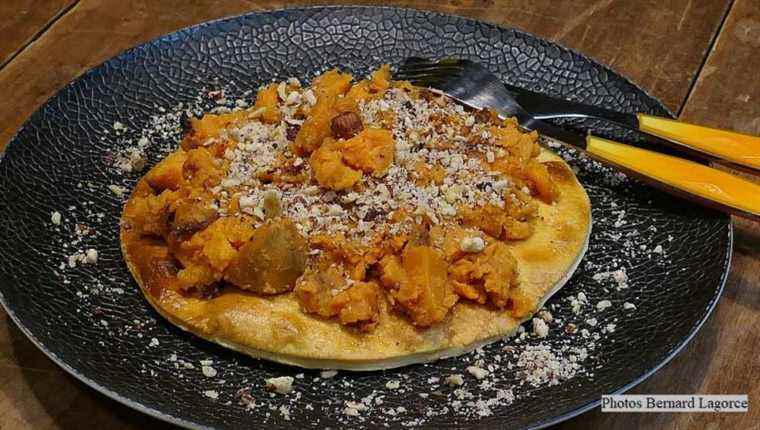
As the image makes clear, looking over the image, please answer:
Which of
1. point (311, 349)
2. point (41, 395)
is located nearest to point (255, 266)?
point (311, 349)

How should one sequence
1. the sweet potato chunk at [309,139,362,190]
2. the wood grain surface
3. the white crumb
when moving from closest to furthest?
1. the white crumb
2. the sweet potato chunk at [309,139,362,190]
3. the wood grain surface

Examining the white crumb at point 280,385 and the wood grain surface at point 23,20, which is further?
the wood grain surface at point 23,20

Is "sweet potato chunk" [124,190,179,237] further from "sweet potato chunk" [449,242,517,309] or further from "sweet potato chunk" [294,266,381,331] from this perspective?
"sweet potato chunk" [449,242,517,309]

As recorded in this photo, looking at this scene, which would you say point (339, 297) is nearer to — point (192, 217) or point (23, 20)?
point (192, 217)

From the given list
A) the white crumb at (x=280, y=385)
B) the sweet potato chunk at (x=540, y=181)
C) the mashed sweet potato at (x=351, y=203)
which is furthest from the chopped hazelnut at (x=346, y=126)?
the white crumb at (x=280, y=385)

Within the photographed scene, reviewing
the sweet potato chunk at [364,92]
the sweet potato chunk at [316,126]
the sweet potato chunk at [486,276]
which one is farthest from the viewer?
the sweet potato chunk at [364,92]

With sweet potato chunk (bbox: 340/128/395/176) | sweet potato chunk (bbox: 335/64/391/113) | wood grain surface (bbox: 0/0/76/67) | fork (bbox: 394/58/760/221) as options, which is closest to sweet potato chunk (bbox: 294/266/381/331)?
sweet potato chunk (bbox: 340/128/395/176)
